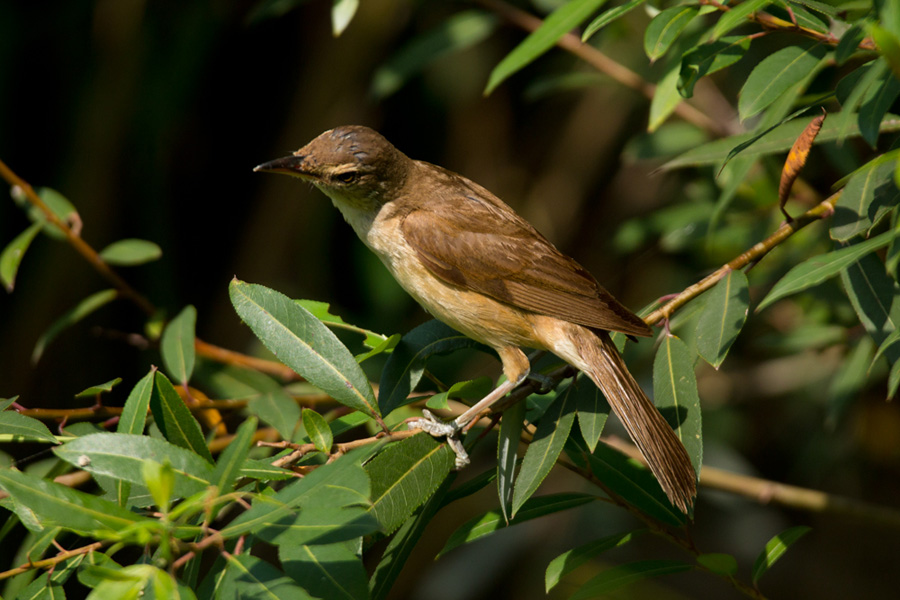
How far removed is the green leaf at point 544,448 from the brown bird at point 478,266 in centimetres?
16

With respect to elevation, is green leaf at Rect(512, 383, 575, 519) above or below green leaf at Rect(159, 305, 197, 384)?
below

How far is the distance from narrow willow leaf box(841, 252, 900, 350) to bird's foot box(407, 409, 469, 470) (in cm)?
104

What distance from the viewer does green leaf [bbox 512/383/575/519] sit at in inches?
77.7

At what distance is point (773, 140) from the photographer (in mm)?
2459

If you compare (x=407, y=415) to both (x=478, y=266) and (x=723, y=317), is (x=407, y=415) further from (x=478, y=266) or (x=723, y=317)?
(x=723, y=317)

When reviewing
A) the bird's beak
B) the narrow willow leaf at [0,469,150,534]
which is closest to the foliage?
the narrow willow leaf at [0,469,150,534]

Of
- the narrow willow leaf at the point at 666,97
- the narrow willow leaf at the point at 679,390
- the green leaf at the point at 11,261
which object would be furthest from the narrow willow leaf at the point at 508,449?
the green leaf at the point at 11,261

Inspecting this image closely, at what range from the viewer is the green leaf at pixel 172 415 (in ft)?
6.36

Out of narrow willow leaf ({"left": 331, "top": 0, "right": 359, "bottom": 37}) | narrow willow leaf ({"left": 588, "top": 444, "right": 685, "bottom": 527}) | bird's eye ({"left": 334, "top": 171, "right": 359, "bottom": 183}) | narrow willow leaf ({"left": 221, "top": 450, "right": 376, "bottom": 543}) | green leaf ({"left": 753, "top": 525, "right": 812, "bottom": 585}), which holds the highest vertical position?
narrow willow leaf ({"left": 331, "top": 0, "right": 359, "bottom": 37})

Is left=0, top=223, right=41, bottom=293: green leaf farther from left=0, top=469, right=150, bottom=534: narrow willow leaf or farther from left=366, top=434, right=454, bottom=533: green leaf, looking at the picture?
left=366, top=434, right=454, bottom=533: green leaf

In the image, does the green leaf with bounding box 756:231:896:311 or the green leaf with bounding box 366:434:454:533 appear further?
the green leaf with bounding box 366:434:454:533

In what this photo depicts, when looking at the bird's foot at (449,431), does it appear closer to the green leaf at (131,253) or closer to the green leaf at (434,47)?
the green leaf at (131,253)

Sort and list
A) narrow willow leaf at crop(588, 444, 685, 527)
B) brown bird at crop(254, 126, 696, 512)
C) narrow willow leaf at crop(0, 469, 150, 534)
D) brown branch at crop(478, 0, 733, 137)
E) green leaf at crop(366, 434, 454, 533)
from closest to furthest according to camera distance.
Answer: narrow willow leaf at crop(0, 469, 150, 534)
green leaf at crop(366, 434, 454, 533)
narrow willow leaf at crop(588, 444, 685, 527)
brown bird at crop(254, 126, 696, 512)
brown branch at crop(478, 0, 733, 137)

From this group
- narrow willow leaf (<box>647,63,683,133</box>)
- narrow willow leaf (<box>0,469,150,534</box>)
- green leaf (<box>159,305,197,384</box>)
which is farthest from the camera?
green leaf (<box>159,305,197,384</box>)
